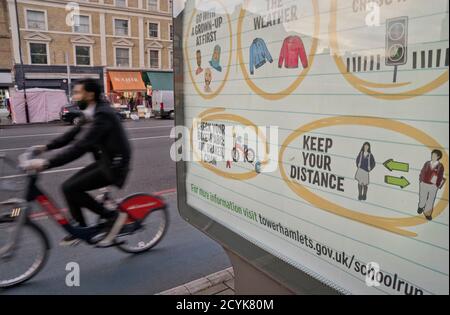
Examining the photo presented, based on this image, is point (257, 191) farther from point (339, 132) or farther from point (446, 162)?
point (446, 162)

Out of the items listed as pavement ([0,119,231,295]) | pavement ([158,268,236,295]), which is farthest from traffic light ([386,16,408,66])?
pavement ([0,119,231,295])

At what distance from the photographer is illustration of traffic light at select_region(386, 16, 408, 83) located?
105cm

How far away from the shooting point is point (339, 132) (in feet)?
4.20

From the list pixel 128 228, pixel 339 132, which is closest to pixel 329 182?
pixel 339 132

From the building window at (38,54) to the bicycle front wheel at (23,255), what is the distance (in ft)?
96.7

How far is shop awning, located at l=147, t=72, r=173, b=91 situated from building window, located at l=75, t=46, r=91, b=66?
5409 mm

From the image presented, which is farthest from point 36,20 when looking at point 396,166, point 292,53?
point 396,166

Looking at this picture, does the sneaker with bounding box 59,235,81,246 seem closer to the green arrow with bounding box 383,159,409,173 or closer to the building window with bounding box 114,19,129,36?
the green arrow with bounding box 383,159,409,173

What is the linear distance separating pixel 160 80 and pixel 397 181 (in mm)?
34432

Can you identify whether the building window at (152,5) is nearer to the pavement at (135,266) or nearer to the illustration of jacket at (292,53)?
the pavement at (135,266)

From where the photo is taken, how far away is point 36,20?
28.0 meters

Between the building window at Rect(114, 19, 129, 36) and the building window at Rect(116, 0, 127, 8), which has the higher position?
the building window at Rect(116, 0, 127, 8)
